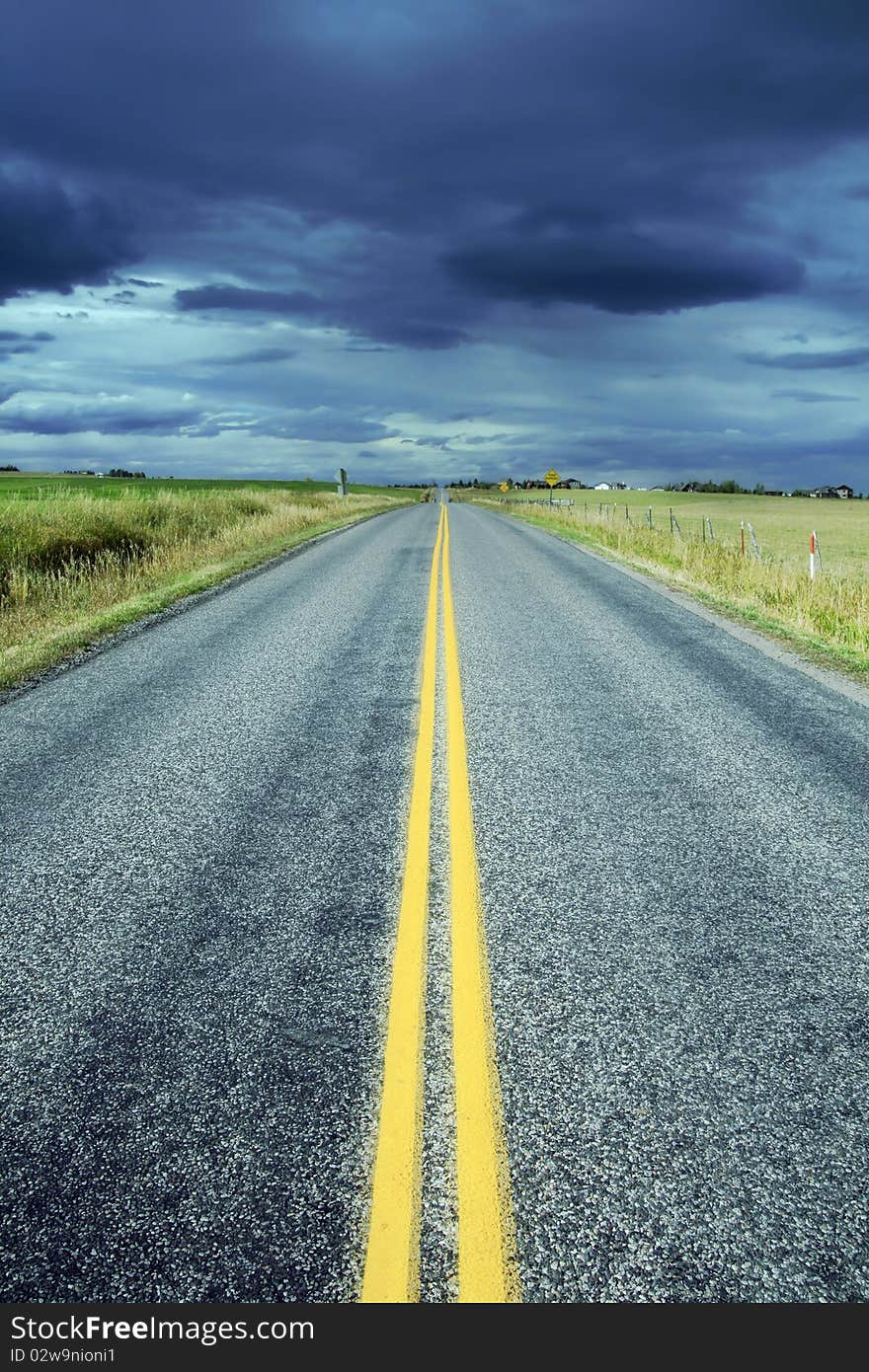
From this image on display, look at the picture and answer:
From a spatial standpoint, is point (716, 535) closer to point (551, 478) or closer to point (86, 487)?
point (551, 478)

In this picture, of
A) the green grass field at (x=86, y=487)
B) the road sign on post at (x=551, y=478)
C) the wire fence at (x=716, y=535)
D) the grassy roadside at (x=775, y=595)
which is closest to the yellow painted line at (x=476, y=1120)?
the grassy roadside at (x=775, y=595)

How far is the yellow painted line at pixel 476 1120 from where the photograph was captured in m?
2.17

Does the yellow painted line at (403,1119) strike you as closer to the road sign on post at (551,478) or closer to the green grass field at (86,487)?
the green grass field at (86,487)

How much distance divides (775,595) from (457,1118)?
39.5ft

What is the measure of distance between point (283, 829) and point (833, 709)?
5.13 metres

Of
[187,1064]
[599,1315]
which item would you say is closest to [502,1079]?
[599,1315]

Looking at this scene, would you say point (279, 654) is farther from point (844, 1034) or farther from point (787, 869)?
point (844, 1034)

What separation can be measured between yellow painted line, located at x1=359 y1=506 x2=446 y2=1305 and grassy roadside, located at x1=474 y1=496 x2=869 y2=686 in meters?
6.52

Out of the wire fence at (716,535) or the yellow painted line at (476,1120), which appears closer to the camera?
the yellow painted line at (476,1120)

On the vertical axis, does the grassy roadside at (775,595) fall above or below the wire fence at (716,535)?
below

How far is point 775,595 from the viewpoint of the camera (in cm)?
1328

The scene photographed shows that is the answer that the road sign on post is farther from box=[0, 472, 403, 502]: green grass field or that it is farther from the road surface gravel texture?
the road surface gravel texture

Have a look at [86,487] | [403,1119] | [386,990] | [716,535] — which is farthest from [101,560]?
[86,487]

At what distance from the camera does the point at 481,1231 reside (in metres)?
2.28
